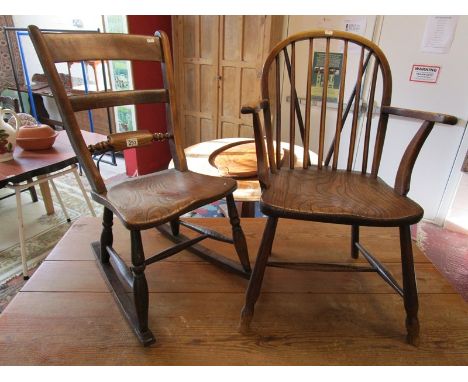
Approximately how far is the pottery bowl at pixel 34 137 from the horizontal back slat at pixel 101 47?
3.99 feet

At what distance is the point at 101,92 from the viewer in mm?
1174

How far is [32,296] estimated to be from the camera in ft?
3.78

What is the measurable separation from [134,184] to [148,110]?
2.44m

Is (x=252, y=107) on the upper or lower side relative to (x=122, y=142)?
upper

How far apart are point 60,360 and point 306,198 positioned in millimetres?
868

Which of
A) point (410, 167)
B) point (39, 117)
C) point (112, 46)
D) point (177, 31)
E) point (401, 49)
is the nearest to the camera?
point (410, 167)

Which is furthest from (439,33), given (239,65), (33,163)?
(33,163)

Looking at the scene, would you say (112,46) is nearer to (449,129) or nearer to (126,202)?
(126,202)

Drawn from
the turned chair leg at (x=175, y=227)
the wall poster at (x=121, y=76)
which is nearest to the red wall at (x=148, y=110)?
the wall poster at (x=121, y=76)

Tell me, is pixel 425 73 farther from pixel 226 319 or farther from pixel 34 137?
pixel 34 137

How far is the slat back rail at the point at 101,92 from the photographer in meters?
1.00

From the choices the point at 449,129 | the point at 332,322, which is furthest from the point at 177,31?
the point at 332,322

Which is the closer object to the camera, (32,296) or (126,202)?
(126,202)

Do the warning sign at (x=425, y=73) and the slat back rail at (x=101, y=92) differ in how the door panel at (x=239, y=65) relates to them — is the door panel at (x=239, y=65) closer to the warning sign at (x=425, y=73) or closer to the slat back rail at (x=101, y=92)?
the warning sign at (x=425, y=73)
